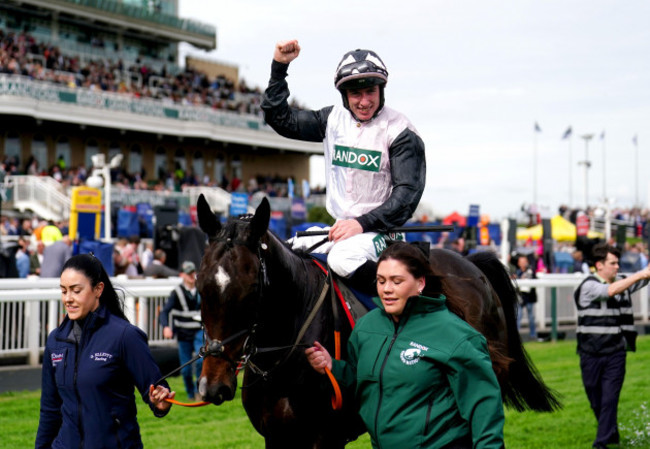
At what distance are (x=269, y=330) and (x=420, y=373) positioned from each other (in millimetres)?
970

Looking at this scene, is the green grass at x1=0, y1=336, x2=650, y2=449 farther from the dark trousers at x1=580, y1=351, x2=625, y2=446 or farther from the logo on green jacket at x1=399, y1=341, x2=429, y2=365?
the logo on green jacket at x1=399, y1=341, x2=429, y2=365

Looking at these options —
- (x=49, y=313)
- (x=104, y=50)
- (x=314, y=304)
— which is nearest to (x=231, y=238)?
(x=314, y=304)

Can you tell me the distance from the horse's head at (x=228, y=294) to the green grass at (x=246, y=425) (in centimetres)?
386

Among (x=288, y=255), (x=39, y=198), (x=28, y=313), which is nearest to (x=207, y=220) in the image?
(x=288, y=255)

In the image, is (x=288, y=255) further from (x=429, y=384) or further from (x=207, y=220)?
(x=429, y=384)

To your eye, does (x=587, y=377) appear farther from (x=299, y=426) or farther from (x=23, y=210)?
(x=23, y=210)

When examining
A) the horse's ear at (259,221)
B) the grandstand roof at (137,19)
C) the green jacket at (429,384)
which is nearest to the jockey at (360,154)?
the horse's ear at (259,221)

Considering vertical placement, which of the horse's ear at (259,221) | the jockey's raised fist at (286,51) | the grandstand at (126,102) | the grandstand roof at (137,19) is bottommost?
the horse's ear at (259,221)

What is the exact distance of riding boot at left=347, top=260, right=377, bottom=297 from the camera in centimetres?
419

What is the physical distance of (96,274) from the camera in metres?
3.78

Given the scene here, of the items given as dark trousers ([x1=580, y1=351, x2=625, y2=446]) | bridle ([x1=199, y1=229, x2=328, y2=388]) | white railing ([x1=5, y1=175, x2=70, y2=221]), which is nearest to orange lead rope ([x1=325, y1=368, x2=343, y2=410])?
bridle ([x1=199, y1=229, x2=328, y2=388])

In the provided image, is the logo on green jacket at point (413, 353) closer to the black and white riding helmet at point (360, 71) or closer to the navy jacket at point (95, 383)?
the navy jacket at point (95, 383)

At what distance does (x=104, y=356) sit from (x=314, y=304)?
40.7 inches

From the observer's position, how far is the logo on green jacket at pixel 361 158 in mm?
4348
